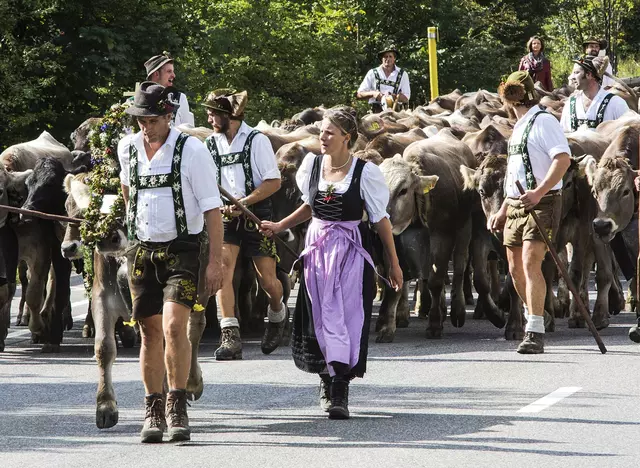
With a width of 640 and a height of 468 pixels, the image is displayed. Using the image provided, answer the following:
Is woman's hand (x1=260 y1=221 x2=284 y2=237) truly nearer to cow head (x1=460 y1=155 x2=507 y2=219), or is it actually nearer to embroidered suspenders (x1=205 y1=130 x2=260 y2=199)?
embroidered suspenders (x1=205 y1=130 x2=260 y2=199)

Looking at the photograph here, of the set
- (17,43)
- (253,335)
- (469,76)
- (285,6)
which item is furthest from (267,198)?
(469,76)

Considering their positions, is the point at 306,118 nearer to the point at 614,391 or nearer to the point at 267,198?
the point at 267,198

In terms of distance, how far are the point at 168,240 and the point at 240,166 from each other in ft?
14.0

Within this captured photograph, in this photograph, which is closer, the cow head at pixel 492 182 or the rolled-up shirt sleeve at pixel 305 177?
the rolled-up shirt sleeve at pixel 305 177

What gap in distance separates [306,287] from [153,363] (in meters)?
1.52

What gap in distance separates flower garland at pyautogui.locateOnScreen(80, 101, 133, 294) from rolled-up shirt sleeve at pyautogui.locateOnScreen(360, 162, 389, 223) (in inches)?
61.8

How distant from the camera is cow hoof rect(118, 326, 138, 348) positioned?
572 inches

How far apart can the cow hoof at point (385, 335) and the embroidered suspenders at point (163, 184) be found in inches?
216

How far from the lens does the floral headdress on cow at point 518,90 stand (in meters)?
12.7

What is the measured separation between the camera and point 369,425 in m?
9.52

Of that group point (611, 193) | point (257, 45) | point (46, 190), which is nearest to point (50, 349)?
point (46, 190)

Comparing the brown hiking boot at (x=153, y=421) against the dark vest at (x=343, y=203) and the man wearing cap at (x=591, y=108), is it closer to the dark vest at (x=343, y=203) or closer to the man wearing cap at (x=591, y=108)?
the dark vest at (x=343, y=203)

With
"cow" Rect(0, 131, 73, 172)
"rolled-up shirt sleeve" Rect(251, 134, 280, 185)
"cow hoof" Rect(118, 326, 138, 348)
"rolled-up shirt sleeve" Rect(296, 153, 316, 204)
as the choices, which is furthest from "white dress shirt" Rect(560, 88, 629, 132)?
"rolled-up shirt sleeve" Rect(296, 153, 316, 204)

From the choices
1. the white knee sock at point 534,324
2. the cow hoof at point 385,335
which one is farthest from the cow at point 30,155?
the white knee sock at point 534,324
